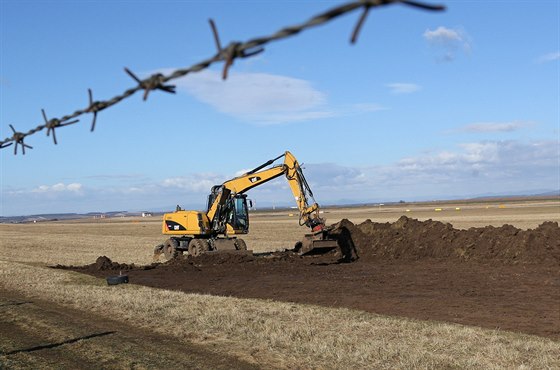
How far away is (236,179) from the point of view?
97.4 feet

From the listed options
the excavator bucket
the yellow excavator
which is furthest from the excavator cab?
the excavator bucket

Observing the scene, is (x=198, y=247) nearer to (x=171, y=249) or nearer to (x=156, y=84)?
(x=171, y=249)

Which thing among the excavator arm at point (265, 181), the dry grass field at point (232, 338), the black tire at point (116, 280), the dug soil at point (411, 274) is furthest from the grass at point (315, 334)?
the excavator arm at point (265, 181)

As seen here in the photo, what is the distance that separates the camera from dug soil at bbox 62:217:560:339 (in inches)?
598

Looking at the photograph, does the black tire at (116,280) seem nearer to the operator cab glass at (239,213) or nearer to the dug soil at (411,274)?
the dug soil at (411,274)

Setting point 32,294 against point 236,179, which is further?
point 236,179

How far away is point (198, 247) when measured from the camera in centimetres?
2981

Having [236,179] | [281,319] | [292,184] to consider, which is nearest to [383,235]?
[292,184]

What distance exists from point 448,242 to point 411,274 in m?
5.65

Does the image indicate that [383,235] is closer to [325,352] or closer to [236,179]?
[236,179]

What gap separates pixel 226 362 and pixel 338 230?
21.3 meters

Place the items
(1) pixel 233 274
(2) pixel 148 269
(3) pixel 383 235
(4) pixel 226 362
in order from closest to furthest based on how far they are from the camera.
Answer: (4) pixel 226 362, (1) pixel 233 274, (2) pixel 148 269, (3) pixel 383 235

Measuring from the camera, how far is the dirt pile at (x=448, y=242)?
78.7 ft

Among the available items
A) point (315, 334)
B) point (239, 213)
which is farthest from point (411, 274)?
point (315, 334)
